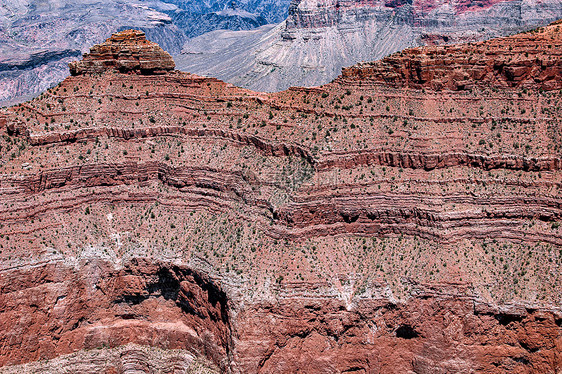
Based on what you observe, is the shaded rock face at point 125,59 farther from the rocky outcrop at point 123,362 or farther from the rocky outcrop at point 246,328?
the rocky outcrop at point 123,362

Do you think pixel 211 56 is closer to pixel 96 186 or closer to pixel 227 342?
pixel 96 186

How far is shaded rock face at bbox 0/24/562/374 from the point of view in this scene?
122 ft

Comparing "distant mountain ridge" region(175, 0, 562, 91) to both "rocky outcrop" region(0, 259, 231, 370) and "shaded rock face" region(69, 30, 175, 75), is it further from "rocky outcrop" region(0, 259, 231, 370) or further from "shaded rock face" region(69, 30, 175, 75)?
"rocky outcrop" region(0, 259, 231, 370)

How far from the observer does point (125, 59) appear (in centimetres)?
4778

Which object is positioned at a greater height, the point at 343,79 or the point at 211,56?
the point at 343,79

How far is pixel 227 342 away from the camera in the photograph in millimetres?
38375

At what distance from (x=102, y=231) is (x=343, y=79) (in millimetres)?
20218

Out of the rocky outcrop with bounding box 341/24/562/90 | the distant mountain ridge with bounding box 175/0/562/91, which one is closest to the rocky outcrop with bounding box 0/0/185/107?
the distant mountain ridge with bounding box 175/0/562/91

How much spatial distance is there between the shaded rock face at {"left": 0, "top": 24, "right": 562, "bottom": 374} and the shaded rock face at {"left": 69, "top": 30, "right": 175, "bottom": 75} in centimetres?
69

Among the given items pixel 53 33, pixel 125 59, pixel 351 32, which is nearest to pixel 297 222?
pixel 125 59

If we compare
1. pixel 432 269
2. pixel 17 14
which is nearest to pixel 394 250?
pixel 432 269

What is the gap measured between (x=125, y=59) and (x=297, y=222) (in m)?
19.4

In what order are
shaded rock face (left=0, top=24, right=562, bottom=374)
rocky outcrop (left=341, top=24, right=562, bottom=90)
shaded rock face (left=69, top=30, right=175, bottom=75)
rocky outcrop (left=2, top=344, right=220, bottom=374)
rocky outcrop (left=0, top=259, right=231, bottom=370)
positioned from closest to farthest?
1. shaded rock face (left=0, top=24, right=562, bottom=374)
2. rocky outcrop (left=0, top=259, right=231, bottom=370)
3. rocky outcrop (left=2, top=344, right=220, bottom=374)
4. rocky outcrop (left=341, top=24, right=562, bottom=90)
5. shaded rock face (left=69, top=30, right=175, bottom=75)

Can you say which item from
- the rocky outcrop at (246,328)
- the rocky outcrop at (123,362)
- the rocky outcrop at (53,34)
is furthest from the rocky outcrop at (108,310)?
the rocky outcrop at (53,34)
